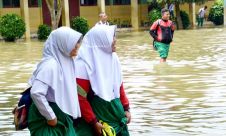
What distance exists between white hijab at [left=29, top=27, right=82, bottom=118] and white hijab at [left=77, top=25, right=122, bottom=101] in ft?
1.04

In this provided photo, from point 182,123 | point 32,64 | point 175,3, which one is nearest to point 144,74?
point 32,64

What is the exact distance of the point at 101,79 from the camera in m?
4.99

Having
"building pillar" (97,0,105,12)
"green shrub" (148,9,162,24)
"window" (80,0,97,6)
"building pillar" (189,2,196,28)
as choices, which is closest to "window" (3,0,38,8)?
"window" (80,0,97,6)

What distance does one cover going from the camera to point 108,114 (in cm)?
512

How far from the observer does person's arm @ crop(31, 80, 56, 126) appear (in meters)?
4.51

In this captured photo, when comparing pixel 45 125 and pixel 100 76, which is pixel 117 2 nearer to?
pixel 100 76

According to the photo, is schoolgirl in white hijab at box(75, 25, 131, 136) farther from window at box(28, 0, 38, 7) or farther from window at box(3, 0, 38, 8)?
window at box(28, 0, 38, 7)

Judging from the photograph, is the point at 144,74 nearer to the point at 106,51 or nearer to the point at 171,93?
the point at 171,93

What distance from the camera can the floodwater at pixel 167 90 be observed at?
7848 millimetres

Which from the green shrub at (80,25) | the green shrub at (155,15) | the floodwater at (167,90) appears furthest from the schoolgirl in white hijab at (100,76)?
the green shrub at (155,15)

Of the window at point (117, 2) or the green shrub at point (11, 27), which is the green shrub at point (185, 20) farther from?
the green shrub at point (11, 27)

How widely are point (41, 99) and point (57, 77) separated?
0.74 ft

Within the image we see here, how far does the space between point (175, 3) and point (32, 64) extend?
2171cm

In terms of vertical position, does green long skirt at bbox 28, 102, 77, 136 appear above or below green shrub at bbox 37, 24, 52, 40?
above
